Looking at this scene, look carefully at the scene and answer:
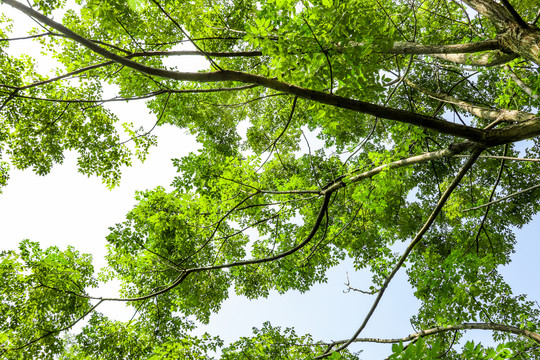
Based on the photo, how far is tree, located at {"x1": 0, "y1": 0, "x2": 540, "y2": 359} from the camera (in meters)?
2.54

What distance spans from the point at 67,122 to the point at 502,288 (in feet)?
31.2

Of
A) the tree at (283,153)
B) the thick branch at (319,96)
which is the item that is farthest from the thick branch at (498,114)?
the thick branch at (319,96)

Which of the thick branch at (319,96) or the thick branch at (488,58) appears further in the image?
the thick branch at (488,58)

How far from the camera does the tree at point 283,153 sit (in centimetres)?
254

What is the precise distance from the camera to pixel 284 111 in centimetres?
774

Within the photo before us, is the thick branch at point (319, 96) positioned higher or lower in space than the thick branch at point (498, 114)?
lower

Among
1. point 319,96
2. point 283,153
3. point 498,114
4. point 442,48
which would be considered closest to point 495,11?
point 442,48

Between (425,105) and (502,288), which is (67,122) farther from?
(502,288)

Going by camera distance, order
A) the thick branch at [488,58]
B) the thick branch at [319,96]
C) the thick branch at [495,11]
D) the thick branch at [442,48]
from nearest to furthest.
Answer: the thick branch at [319,96] → the thick branch at [495,11] → the thick branch at [442,48] → the thick branch at [488,58]

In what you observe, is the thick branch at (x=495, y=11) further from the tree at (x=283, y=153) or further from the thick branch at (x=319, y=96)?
the thick branch at (x=319, y=96)

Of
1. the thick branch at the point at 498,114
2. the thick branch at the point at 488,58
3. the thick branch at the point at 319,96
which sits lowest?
the thick branch at the point at 319,96

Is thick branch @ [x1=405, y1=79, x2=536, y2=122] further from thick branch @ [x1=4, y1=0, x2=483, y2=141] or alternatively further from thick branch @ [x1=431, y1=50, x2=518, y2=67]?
thick branch @ [x1=4, y1=0, x2=483, y2=141]

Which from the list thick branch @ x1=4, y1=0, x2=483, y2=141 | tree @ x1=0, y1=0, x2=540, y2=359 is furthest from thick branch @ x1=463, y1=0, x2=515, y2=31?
thick branch @ x1=4, y1=0, x2=483, y2=141

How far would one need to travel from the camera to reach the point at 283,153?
32.8 feet
